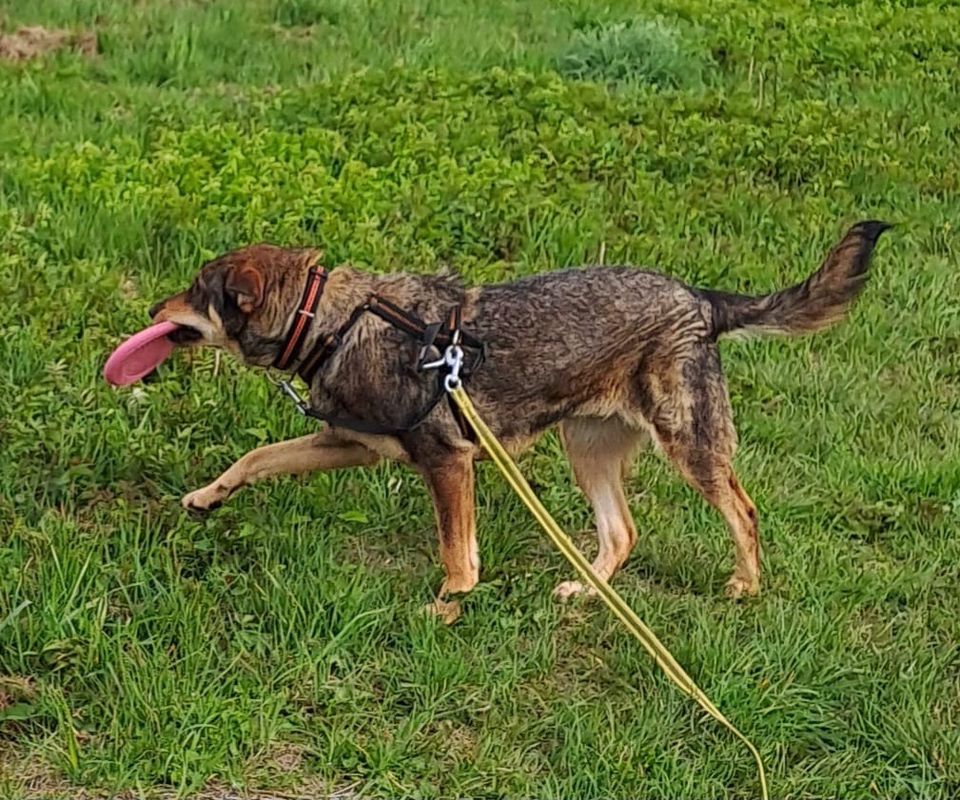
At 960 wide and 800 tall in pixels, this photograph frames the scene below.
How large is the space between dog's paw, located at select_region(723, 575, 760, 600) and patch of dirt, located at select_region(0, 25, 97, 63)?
19.1 ft

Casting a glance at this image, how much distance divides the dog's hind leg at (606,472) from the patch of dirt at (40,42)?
16.9ft

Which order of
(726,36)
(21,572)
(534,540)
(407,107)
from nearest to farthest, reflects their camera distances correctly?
(21,572), (534,540), (407,107), (726,36)

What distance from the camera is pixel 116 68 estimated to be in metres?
8.06

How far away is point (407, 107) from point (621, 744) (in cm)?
492

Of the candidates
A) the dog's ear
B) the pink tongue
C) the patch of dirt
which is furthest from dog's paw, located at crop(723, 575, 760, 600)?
the patch of dirt

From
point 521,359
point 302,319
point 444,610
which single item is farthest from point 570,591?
point 302,319

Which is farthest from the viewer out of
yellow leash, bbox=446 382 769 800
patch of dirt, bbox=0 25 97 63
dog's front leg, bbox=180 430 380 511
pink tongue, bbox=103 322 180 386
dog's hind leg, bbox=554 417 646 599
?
patch of dirt, bbox=0 25 97 63

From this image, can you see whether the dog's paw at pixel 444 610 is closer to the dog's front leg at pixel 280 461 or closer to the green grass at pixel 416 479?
the green grass at pixel 416 479

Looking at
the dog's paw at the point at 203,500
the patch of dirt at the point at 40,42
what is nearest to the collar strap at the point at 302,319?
the dog's paw at the point at 203,500

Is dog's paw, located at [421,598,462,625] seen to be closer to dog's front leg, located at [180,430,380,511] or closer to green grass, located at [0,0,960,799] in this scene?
green grass, located at [0,0,960,799]

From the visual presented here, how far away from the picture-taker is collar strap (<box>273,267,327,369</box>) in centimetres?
422

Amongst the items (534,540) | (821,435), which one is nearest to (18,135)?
(534,540)

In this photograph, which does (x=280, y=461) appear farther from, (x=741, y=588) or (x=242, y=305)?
(x=741, y=588)

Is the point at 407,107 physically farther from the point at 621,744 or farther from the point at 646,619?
the point at 621,744
